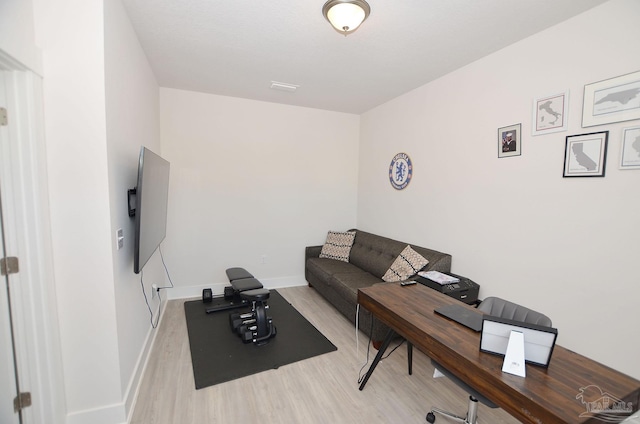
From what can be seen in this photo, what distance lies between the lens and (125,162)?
6.28 ft

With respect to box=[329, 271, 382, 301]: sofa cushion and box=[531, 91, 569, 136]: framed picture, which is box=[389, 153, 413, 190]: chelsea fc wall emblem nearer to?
box=[329, 271, 382, 301]: sofa cushion

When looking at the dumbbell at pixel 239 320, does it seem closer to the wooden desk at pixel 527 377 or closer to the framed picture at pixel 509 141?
the wooden desk at pixel 527 377

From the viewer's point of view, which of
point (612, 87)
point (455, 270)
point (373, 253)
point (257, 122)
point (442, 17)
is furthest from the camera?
point (257, 122)

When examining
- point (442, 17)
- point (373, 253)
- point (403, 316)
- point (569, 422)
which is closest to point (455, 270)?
point (373, 253)

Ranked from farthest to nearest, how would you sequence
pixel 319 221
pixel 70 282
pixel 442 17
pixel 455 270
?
pixel 319 221
pixel 455 270
pixel 442 17
pixel 70 282

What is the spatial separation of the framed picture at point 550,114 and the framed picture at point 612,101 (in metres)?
0.11

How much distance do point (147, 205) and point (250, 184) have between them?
208cm

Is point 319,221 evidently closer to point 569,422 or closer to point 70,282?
point 70,282

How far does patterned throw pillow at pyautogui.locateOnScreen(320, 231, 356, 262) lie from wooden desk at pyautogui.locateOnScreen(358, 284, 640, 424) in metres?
2.39

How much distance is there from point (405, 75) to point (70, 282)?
3.27 metres

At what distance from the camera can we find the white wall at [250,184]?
3.58 m

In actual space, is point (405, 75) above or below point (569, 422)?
above

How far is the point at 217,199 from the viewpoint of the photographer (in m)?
3.77

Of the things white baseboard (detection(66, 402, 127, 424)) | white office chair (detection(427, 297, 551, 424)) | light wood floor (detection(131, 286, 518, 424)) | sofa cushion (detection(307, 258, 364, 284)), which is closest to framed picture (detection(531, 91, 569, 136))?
white office chair (detection(427, 297, 551, 424))
